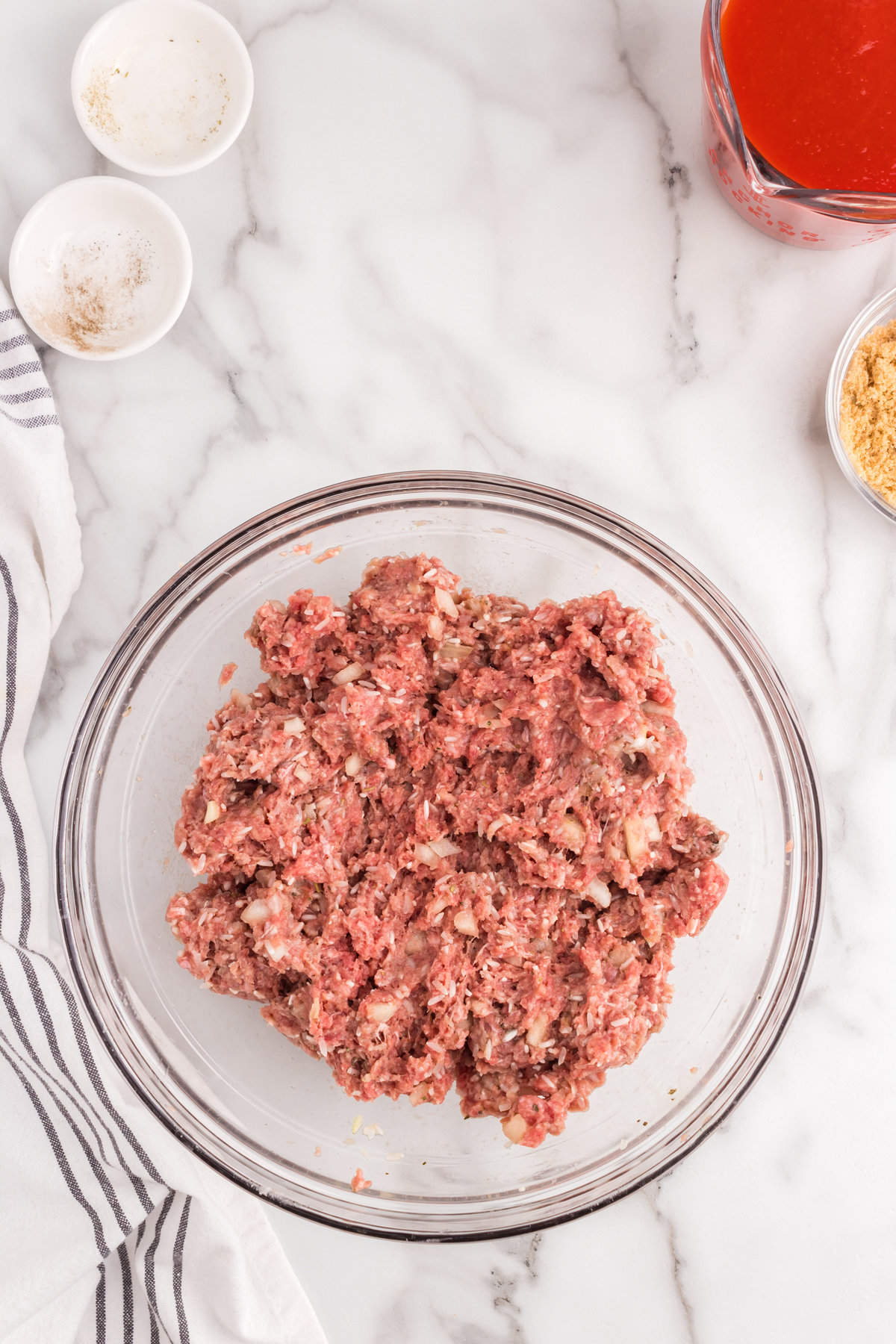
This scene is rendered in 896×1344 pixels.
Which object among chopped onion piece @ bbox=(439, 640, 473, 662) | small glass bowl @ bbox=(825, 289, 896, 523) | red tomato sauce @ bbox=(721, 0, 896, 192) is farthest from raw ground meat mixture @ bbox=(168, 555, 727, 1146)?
red tomato sauce @ bbox=(721, 0, 896, 192)

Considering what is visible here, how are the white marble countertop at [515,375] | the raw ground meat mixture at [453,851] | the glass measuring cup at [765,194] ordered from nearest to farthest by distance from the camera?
the raw ground meat mixture at [453,851], the glass measuring cup at [765,194], the white marble countertop at [515,375]

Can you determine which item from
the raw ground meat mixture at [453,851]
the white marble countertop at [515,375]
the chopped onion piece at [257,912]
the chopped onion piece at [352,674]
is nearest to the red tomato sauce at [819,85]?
the white marble countertop at [515,375]

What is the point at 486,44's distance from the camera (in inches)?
96.1

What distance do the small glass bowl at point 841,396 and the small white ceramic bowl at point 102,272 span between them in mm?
1574

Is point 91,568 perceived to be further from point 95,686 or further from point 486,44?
point 486,44

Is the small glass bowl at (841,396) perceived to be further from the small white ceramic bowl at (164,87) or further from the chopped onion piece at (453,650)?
the small white ceramic bowl at (164,87)

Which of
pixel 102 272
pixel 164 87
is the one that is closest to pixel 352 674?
pixel 102 272

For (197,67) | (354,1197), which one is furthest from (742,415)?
(354,1197)

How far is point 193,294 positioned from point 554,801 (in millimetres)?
1529

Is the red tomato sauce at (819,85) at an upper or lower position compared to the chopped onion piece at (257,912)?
upper

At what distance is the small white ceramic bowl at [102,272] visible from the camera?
7.69 ft

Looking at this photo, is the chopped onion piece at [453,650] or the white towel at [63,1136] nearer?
the chopped onion piece at [453,650]

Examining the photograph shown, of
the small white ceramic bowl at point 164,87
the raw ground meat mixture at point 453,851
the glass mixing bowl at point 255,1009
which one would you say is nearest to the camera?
the raw ground meat mixture at point 453,851

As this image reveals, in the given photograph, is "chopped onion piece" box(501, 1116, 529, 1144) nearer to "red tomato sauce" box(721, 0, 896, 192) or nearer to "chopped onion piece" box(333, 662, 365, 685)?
"chopped onion piece" box(333, 662, 365, 685)
